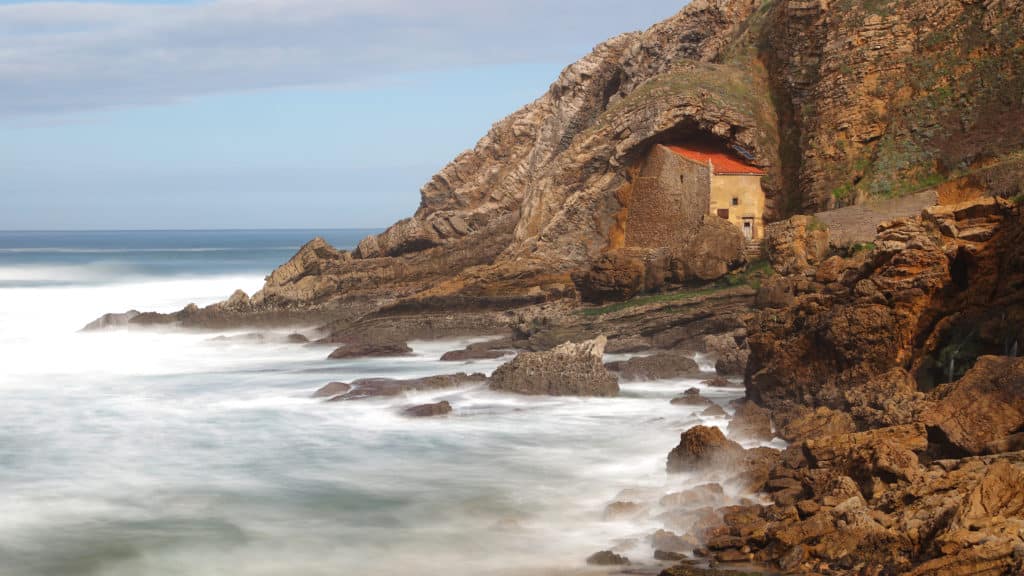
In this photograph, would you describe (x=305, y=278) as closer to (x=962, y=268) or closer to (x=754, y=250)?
(x=754, y=250)

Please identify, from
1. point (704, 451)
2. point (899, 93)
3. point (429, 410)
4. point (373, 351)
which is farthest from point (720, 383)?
point (899, 93)

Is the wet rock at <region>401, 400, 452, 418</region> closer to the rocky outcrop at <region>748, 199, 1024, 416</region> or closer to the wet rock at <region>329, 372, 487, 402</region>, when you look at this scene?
the wet rock at <region>329, 372, 487, 402</region>

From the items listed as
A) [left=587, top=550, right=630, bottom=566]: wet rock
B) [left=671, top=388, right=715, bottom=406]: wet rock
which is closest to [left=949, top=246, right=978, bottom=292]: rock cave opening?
[left=671, top=388, right=715, bottom=406]: wet rock

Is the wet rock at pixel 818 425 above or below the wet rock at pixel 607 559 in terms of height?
above

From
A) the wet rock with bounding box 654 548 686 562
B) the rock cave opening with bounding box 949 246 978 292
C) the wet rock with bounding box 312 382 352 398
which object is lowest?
the wet rock with bounding box 654 548 686 562

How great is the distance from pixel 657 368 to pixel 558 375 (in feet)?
8.20

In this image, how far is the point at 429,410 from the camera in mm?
20453

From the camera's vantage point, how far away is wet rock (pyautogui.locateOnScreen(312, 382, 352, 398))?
22.8m

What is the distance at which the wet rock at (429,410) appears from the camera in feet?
66.8

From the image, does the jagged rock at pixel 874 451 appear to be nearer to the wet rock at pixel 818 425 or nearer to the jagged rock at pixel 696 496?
the jagged rock at pixel 696 496

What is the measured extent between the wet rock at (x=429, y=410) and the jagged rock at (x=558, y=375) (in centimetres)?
176

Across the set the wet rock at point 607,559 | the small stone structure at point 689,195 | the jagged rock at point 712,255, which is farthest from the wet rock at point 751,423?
the small stone structure at point 689,195

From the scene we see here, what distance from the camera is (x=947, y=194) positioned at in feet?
80.8

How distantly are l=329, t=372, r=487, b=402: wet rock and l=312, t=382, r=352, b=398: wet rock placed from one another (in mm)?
166
